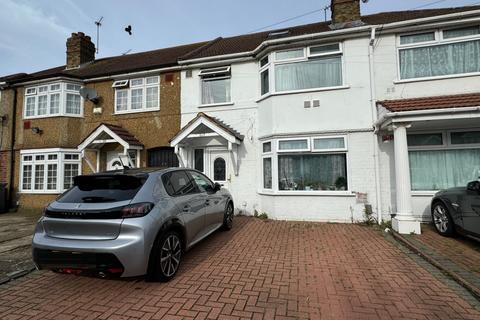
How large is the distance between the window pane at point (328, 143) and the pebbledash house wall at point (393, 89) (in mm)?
1105

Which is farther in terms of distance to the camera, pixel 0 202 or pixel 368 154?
pixel 0 202

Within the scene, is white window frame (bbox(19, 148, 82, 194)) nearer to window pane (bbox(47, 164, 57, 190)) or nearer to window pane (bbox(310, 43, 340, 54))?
window pane (bbox(47, 164, 57, 190))

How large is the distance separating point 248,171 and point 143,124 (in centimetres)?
460

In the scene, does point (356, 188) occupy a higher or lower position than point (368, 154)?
lower

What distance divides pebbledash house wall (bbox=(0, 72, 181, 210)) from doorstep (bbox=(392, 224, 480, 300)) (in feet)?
26.4

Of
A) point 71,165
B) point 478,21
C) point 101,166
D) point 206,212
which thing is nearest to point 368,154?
point 478,21

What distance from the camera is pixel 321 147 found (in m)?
7.68

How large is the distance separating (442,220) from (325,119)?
12.5ft

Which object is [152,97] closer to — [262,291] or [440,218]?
[262,291]

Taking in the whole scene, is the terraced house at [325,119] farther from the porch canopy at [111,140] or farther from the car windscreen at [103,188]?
the car windscreen at [103,188]

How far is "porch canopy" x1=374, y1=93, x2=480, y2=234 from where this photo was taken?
19.6 feet

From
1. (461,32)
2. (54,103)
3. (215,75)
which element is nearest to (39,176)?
(54,103)

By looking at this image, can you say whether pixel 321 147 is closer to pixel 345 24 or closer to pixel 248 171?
pixel 248 171

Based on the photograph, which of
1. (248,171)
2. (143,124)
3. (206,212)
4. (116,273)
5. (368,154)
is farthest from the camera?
(143,124)
